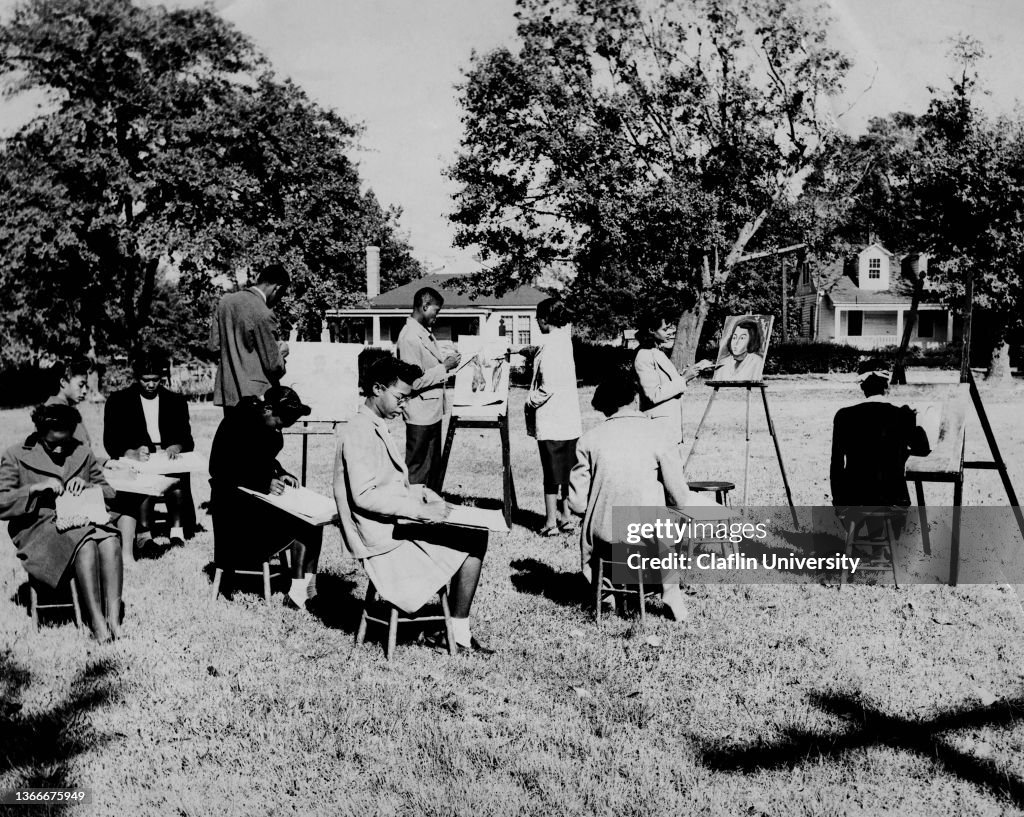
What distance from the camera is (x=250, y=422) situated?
573cm

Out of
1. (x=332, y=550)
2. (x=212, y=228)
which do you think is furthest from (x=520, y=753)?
(x=212, y=228)

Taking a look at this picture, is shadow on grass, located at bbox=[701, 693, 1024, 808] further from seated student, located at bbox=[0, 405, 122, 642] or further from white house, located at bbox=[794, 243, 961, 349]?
white house, located at bbox=[794, 243, 961, 349]

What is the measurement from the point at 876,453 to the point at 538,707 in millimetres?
3305

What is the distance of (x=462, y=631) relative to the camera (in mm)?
5020

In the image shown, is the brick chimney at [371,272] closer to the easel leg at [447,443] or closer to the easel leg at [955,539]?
the easel leg at [447,443]

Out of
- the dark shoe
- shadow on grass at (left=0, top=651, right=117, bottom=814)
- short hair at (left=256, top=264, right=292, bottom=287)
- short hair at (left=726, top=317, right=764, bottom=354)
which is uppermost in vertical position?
short hair at (left=256, top=264, right=292, bottom=287)

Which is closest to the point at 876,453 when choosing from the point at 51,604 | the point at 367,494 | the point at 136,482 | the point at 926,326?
the point at 367,494

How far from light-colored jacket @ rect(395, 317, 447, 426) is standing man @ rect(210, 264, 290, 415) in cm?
108

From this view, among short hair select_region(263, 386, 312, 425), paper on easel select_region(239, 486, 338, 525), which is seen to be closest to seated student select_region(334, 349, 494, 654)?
paper on easel select_region(239, 486, 338, 525)

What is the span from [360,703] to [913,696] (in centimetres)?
265

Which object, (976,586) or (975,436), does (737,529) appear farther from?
(975,436)

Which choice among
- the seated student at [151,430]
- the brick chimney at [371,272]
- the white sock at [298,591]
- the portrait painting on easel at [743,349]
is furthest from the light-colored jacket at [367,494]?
the brick chimney at [371,272]

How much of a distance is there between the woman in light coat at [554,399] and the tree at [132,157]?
71.7ft

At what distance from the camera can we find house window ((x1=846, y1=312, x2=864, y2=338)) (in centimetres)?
4500
